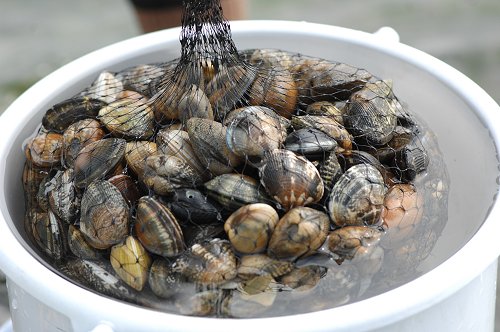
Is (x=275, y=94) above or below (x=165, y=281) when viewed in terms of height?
above

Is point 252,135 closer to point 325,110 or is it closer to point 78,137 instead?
point 325,110

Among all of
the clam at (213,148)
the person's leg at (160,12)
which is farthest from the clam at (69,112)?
the person's leg at (160,12)

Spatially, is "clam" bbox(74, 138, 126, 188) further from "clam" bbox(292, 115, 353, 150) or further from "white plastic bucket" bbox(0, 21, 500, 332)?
"clam" bbox(292, 115, 353, 150)

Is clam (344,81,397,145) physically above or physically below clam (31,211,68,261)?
above

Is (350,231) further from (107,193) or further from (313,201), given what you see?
(107,193)

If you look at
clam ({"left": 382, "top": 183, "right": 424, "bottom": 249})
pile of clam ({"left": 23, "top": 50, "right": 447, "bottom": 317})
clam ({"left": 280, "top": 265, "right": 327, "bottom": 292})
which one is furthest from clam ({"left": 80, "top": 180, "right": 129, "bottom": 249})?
clam ({"left": 382, "top": 183, "right": 424, "bottom": 249})

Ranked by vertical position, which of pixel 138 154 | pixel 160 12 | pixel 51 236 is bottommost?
pixel 160 12

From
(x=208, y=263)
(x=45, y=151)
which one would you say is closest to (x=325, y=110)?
(x=208, y=263)

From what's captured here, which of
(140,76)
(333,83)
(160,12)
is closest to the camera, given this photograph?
(333,83)
